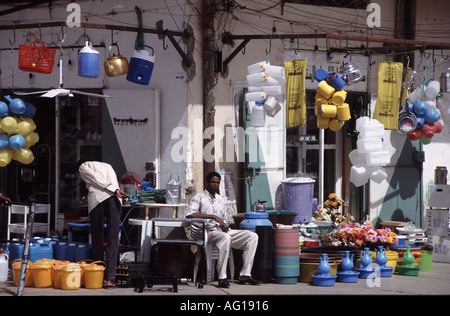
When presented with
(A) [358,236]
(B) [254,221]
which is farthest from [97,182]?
(A) [358,236]

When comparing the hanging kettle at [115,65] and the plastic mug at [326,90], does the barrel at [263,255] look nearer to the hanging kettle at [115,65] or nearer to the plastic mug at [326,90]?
the plastic mug at [326,90]

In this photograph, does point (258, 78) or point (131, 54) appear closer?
point (258, 78)

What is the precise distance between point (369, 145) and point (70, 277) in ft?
15.0

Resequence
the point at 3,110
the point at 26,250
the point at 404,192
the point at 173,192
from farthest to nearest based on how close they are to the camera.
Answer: the point at 404,192 → the point at 173,192 → the point at 3,110 → the point at 26,250

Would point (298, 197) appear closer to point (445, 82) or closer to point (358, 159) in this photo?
point (358, 159)

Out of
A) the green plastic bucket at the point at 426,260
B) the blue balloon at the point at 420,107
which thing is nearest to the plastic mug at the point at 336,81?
the blue balloon at the point at 420,107

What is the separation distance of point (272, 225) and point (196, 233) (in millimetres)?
1111

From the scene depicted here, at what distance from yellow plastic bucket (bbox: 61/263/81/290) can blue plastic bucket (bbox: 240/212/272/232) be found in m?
2.31

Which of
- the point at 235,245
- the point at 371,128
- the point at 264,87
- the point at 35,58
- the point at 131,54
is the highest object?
the point at 131,54

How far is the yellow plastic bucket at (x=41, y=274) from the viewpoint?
8664 mm

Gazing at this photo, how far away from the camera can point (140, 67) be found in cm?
968

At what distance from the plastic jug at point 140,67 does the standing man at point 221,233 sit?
1647 mm

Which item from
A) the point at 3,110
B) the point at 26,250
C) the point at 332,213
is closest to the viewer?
the point at 26,250

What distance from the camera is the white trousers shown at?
902cm
